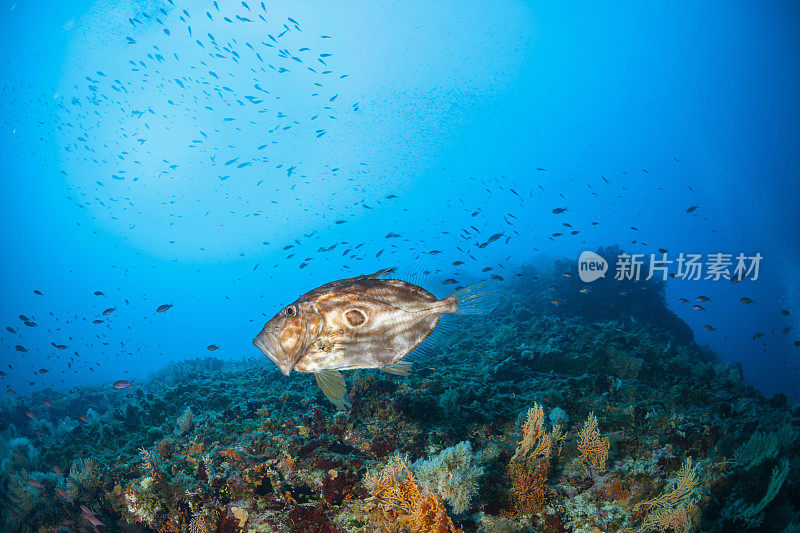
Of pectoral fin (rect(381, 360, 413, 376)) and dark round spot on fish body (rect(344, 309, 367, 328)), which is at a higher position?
dark round spot on fish body (rect(344, 309, 367, 328))

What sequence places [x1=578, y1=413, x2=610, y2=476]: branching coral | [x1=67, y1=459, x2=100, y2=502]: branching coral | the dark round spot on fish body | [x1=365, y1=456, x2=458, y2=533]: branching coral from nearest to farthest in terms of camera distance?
the dark round spot on fish body → [x1=365, y1=456, x2=458, y2=533]: branching coral → [x1=578, y1=413, x2=610, y2=476]: branching coral → [x1=67, y1=459, x2=100, y2=502]: branching coral

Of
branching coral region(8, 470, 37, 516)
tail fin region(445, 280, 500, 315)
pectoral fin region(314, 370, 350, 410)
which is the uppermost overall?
tail fin region(445, 280, 500, 315)

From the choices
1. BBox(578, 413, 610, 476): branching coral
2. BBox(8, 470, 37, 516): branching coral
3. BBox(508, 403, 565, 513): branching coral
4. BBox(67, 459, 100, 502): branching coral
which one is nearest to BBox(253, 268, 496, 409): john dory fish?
BBox(508, 403, 565, 513): branching coral

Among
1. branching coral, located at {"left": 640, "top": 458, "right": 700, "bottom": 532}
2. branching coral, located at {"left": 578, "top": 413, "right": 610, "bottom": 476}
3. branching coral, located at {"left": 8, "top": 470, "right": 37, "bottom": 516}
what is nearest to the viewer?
branching coral, located at {"left": 640, "top": 458, "right": 700, "bottom": 532}

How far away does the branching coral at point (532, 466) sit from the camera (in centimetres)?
395

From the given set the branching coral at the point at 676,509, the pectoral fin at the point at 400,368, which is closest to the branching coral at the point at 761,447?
the branching coral at the point at 676,509

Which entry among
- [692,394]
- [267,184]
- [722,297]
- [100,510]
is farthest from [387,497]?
[722,297]

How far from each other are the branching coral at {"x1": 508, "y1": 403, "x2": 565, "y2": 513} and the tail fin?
2.77 meters

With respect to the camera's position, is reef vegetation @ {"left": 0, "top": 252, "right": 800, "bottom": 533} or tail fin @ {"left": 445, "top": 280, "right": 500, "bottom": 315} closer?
tail fin @ {"left": 445, "top": 280, "right": 500, "bottom": 315}

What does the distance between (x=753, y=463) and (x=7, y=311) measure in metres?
160

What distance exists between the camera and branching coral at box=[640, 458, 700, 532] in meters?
3.51

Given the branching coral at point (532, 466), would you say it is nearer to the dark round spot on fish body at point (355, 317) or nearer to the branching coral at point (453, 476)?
the branching coral at point (453, 476)

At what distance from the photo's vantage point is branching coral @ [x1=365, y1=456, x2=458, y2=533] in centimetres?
315

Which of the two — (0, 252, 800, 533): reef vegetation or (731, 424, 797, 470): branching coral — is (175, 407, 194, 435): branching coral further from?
(731, 424, 797, 470): branching coral
